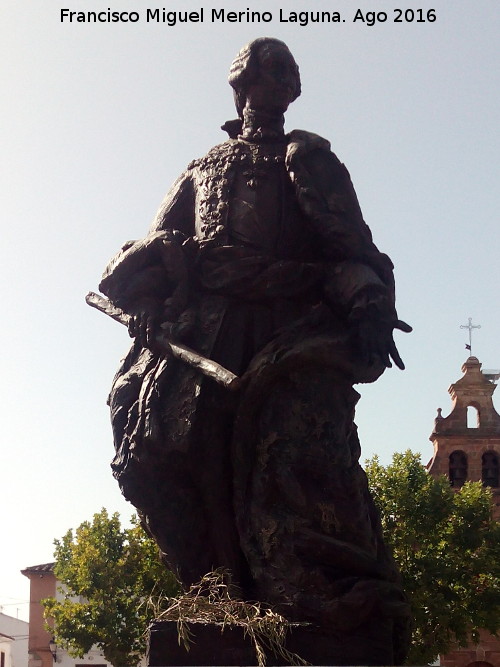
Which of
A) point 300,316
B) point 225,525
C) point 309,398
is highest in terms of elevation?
point 300,316

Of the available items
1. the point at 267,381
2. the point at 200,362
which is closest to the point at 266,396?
the point at 267,381

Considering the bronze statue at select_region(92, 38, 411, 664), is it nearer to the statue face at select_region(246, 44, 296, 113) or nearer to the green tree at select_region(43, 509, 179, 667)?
the statue face at select_region(246, 44, 296, 113)

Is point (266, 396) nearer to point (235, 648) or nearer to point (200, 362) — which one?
point (200, 362)

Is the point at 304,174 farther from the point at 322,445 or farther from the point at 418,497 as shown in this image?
the point at 418,497

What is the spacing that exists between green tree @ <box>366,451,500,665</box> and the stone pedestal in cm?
2012

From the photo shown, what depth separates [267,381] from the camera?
5527 millimetres

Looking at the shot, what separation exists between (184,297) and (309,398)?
2.80 feet

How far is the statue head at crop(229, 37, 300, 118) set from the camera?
20.3ft

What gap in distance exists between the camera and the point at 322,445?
17.9 feet

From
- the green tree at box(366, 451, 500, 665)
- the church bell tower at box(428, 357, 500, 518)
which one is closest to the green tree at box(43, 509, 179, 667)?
the green tree at box(366, 451, 500, 665)

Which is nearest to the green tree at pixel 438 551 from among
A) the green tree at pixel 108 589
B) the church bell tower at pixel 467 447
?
the green tree at pixel 108 589

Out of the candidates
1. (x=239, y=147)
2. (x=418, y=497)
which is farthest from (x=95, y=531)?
(x=239, y=147)

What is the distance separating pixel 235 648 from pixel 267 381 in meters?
1.25

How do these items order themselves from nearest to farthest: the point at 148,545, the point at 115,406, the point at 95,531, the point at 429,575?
the point at 115,406
the point at 429,575
the point at 148,545
the point at 95,531
